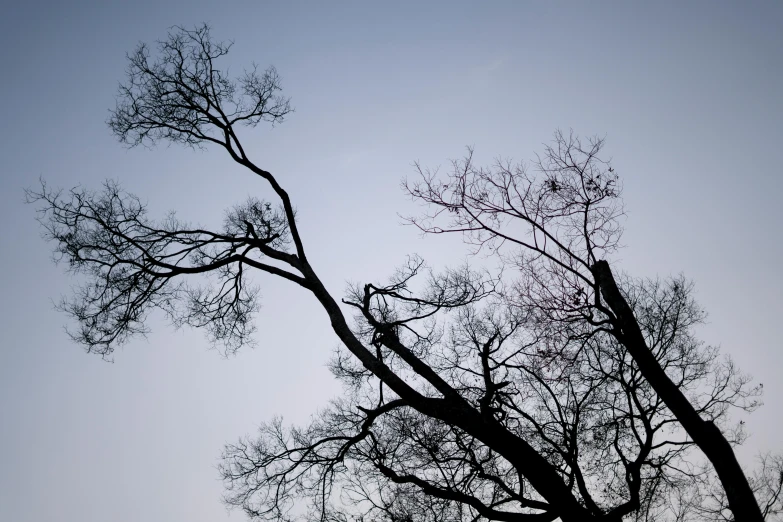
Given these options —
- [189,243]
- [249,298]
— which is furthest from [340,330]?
[189,243]

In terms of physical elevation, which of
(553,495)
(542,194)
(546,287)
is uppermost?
(542,194)

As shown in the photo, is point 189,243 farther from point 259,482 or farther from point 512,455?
point 512,455

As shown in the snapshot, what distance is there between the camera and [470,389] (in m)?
9.62

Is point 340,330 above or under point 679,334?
under

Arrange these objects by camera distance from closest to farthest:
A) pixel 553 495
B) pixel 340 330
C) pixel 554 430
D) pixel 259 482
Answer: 1. pixel 553 495
2. pixel 340 330
3. pixel 259 482
4. pixel 554 430

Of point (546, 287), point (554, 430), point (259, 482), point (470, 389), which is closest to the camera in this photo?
point (546, 287)

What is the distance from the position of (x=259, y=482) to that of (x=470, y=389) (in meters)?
4.27

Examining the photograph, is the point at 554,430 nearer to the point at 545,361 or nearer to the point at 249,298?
the point at 545,361

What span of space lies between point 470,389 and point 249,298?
15.8ft

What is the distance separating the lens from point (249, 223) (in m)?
9.16

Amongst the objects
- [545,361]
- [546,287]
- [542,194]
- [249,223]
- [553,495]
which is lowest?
[553,495]

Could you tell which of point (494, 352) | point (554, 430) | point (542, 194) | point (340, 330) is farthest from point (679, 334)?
point (340, 330)

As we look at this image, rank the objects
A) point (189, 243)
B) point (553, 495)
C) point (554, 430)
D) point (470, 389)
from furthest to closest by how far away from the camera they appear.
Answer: point (554, 430) < point (470, 389) < point (189, 243) < point (553, 495)

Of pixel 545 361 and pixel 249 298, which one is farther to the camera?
pixel 249 298
